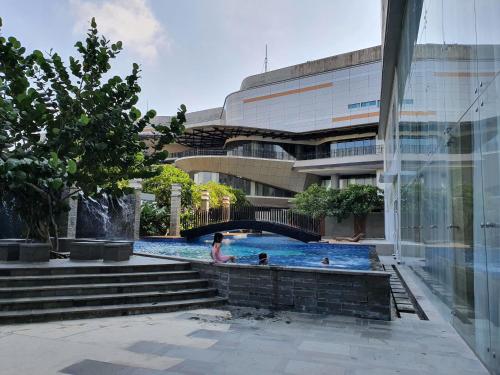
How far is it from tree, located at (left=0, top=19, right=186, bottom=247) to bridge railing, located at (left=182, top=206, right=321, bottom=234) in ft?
49.0

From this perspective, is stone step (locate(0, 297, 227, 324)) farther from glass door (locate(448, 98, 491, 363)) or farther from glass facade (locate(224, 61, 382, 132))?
glass facade (locate(224, 61, 382, 132))

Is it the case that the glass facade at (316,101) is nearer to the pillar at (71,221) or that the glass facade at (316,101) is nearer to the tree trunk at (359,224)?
the tree trunk at (359,224)

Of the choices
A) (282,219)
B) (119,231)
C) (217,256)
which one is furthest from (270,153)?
(217,256)

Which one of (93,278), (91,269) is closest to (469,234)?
(93,278)

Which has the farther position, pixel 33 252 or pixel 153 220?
pixel 153 220

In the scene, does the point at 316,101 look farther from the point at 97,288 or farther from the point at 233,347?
the point at 233,347

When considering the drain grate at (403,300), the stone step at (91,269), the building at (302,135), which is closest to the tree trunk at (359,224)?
the building at (302,135)

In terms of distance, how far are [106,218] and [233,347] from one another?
18.3 metres

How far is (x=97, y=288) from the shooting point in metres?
7.07

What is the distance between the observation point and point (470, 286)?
474 centimetres

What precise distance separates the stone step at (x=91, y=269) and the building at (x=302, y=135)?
34303 millimetres

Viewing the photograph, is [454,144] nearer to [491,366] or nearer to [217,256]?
[491,366]

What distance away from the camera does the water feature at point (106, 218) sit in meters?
20.0

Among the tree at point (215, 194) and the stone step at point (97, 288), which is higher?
the tree at point (215, 194)
